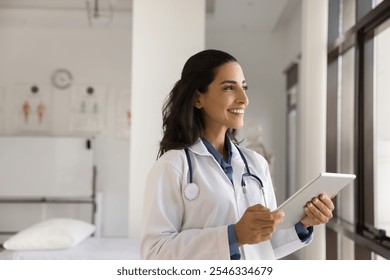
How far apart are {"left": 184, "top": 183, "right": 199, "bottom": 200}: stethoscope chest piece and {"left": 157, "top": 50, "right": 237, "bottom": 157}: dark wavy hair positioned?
0.26 ft

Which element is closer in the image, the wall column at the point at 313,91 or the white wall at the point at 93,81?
the wall column at the point at 313,91

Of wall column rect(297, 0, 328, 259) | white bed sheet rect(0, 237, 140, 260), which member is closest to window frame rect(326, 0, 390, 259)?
wall column rect(297, 0, 328, 259)

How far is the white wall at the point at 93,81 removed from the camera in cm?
375

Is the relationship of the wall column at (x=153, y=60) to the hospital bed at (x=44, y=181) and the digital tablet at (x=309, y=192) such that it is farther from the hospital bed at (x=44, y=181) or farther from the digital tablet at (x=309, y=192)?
the hospital bed at (x=44, y=181)

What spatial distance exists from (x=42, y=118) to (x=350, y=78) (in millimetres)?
2538

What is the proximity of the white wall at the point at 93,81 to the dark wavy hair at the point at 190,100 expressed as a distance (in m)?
2.98

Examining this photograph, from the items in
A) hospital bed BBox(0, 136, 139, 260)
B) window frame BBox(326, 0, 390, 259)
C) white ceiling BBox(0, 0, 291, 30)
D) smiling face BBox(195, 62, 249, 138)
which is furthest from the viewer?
hospital bed BBox(0, 136, 139, 260)

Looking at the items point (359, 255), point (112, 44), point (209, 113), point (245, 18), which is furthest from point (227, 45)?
point (112, 44)

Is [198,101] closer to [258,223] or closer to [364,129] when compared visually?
[258,223]

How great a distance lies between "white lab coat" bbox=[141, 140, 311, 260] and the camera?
0.79 meters

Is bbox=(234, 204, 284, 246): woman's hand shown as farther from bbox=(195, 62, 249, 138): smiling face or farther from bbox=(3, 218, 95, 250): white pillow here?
bbox=(3, 218, 95, 250): white pillow

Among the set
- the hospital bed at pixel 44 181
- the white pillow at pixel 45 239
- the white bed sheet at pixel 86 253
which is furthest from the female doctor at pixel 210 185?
the hospital bed at pixel 44 181

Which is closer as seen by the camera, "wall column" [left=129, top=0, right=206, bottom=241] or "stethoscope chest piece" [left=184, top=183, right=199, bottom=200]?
"stethoscope chest piece" [left=184, top=183, right=199, bottom=200]

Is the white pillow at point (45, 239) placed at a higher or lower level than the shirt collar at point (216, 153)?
lower
